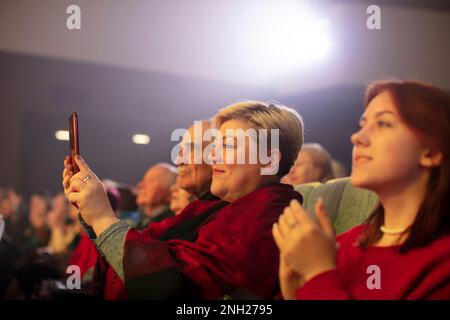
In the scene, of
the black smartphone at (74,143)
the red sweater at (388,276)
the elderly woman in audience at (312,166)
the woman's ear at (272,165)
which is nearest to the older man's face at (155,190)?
the elderly woman in audience at (312,166)

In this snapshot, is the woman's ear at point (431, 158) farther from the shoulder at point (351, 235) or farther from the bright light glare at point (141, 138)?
the bright light glare at point (141, 138)

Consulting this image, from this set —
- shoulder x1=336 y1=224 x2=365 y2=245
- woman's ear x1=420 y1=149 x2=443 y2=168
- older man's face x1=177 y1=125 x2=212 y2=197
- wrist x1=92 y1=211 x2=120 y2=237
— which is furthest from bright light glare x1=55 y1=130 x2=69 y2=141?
woman's ear x1=420 y1=149 x2=443 y2=168

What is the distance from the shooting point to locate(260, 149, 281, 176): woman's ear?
1.57 metres

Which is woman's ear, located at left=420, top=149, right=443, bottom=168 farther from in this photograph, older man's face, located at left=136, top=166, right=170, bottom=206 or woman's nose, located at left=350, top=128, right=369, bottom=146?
older man's face, located at left=136, top=166, right=170, bottom=206

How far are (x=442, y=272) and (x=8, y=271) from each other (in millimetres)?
1835

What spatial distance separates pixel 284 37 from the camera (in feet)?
6.61

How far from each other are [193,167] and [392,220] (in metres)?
0.72

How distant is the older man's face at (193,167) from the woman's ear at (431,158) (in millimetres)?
708

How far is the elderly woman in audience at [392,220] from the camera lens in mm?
1219

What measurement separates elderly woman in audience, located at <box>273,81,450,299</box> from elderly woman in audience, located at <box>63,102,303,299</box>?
Result: 18cm

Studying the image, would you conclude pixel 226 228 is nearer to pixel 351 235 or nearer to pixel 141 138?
pixel 351 235

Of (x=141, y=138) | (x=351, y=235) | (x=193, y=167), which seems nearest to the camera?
(x=351, y=235)

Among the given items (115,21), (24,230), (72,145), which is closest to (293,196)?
(72,145)

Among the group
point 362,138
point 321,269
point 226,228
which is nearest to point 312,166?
point 226,228
